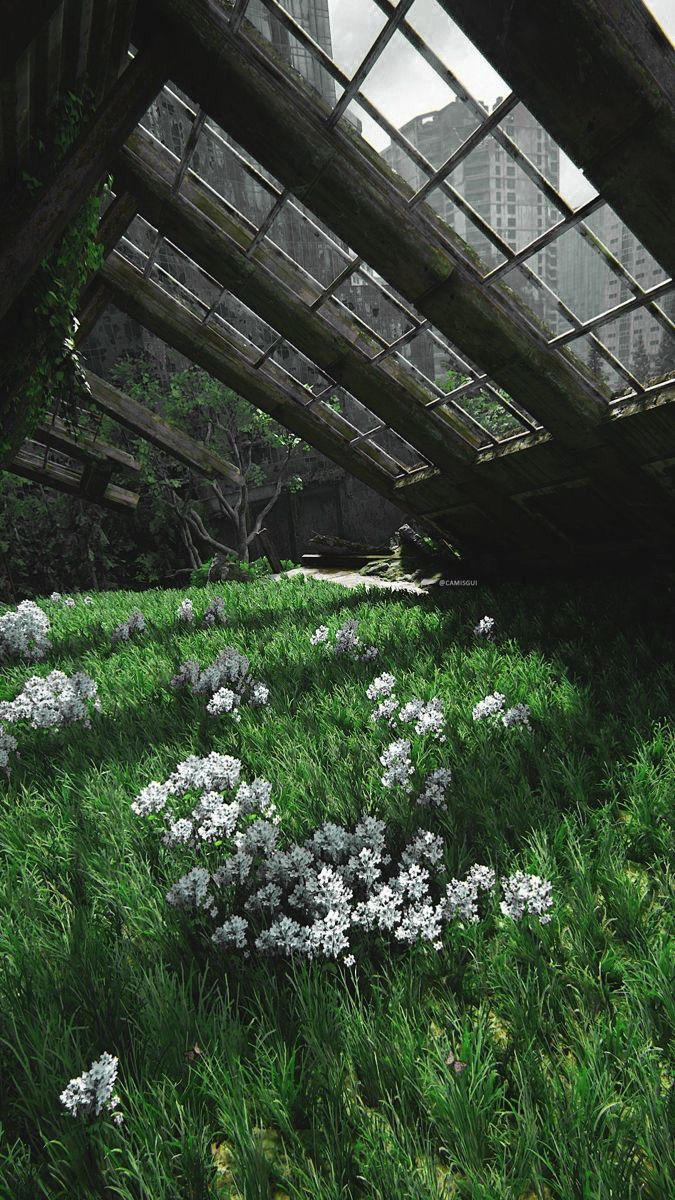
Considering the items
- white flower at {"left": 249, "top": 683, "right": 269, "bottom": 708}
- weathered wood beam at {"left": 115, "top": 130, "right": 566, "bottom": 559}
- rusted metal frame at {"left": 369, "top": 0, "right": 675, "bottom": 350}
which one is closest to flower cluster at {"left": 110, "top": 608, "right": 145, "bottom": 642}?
white flower at {"left": 249, "top": 683, "right": 269, "bottom": 708}

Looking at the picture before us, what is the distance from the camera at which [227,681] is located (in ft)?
13.2

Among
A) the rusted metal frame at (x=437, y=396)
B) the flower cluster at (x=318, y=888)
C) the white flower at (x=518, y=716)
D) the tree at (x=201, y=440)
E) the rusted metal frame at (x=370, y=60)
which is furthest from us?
the tree at (x=201, y=440)

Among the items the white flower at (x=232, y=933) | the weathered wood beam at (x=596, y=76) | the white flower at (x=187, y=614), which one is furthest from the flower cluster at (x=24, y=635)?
the weathered wood beam at (x=596, y=76)

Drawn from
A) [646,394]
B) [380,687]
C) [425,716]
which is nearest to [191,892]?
[425,716]

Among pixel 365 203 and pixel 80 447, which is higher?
pixel 80 447

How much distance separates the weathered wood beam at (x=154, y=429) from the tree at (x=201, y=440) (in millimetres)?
3533

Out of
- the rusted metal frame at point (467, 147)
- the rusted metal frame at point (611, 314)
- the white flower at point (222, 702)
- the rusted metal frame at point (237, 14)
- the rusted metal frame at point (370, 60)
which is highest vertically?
the rusted metal frame at point (237, 14)

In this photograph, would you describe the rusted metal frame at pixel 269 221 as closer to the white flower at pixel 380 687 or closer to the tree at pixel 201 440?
the white flower at pixel 380 687

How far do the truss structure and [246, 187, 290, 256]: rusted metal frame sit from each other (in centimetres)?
3

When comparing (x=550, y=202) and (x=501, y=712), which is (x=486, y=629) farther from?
(x=550, y=202)

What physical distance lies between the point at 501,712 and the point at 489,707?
0.22 ft

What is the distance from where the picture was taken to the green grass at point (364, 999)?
124cm

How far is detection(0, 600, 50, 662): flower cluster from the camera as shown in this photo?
5.36 metres

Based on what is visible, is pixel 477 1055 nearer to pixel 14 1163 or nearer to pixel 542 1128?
pixel 542 1128
